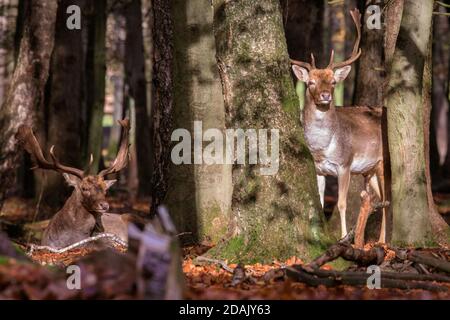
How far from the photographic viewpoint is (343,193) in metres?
13.8

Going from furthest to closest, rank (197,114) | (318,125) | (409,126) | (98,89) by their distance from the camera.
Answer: (98,89) < (318,125) < (197,114) < (409,126)

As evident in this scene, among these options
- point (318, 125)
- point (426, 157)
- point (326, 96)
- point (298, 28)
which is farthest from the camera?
point (298, 28)

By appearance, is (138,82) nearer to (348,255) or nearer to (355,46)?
(355,46)

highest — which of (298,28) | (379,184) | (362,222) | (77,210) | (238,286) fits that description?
(298,28)

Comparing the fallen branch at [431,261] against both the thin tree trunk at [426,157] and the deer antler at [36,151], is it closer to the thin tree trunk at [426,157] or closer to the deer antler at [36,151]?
the thin tree trunk at [426,157]

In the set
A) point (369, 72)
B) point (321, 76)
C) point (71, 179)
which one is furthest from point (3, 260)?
point (369, 72)

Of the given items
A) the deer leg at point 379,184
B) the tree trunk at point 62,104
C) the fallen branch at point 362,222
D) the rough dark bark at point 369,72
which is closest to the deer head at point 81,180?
the fallen branch at point 362,222

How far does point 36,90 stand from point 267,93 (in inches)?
274

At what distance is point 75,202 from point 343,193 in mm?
3674

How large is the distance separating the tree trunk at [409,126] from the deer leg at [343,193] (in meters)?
1.69

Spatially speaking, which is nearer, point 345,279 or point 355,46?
point 345,279

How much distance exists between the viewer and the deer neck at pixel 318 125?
14.3 metres

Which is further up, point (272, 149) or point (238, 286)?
point (272, 149)
